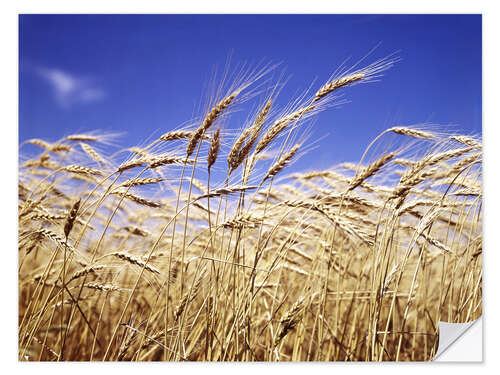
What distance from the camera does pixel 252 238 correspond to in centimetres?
211

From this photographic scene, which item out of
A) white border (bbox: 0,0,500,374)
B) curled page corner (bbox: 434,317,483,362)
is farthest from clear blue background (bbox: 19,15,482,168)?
curled page corner (bbox: 434,317,483,362)

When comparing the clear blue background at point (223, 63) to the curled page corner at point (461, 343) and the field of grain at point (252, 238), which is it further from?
the curled page corner at point (461, 343)

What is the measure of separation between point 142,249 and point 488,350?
1.68 m

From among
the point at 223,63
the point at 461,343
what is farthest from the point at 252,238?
the point at 461,343

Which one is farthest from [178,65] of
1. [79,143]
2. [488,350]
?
[488,350]

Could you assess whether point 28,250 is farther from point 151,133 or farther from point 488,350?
point 488,350

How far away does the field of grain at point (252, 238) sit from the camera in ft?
6.39

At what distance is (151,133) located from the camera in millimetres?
2186

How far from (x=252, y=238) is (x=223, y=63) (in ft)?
2.80

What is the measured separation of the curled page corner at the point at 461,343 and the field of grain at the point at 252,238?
0.15 feet

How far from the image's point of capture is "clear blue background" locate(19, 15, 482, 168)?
87.2 inches
